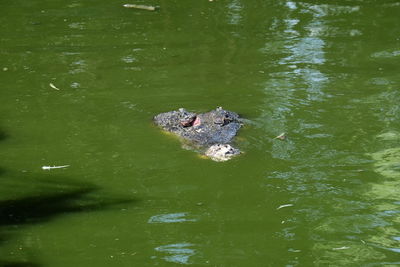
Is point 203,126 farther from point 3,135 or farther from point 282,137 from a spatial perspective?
point 3,135

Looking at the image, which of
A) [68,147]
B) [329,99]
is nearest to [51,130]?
[68,147]

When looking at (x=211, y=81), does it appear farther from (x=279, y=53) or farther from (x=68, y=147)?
(x=68, y=147)

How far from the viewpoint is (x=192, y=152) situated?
8469mm

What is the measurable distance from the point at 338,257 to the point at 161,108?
4.09 meters

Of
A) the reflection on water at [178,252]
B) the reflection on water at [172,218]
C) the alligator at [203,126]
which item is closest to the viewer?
the reflection on water at [178,252]

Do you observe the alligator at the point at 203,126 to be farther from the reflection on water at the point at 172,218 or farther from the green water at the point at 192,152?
the reflection on water at the point at 172,218

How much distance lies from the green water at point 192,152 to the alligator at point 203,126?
16 centimetres

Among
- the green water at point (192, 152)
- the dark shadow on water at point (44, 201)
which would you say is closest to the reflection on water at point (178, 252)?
the green water at point (192, 152)

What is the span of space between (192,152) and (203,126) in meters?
0.49

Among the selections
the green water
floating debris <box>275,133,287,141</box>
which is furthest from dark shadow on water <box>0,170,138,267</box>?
floating debris <box>275,133,287,141</box>

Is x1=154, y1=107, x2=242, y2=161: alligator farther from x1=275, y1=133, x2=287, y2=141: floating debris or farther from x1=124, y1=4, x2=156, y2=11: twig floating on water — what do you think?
x1=124, y1=4, x2=156, y2=11: twig floating on water

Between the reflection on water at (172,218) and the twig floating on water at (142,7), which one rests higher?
the reflection on water at (172,218)

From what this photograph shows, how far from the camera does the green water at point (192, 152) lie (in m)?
6.62

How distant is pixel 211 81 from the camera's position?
1069 cm
